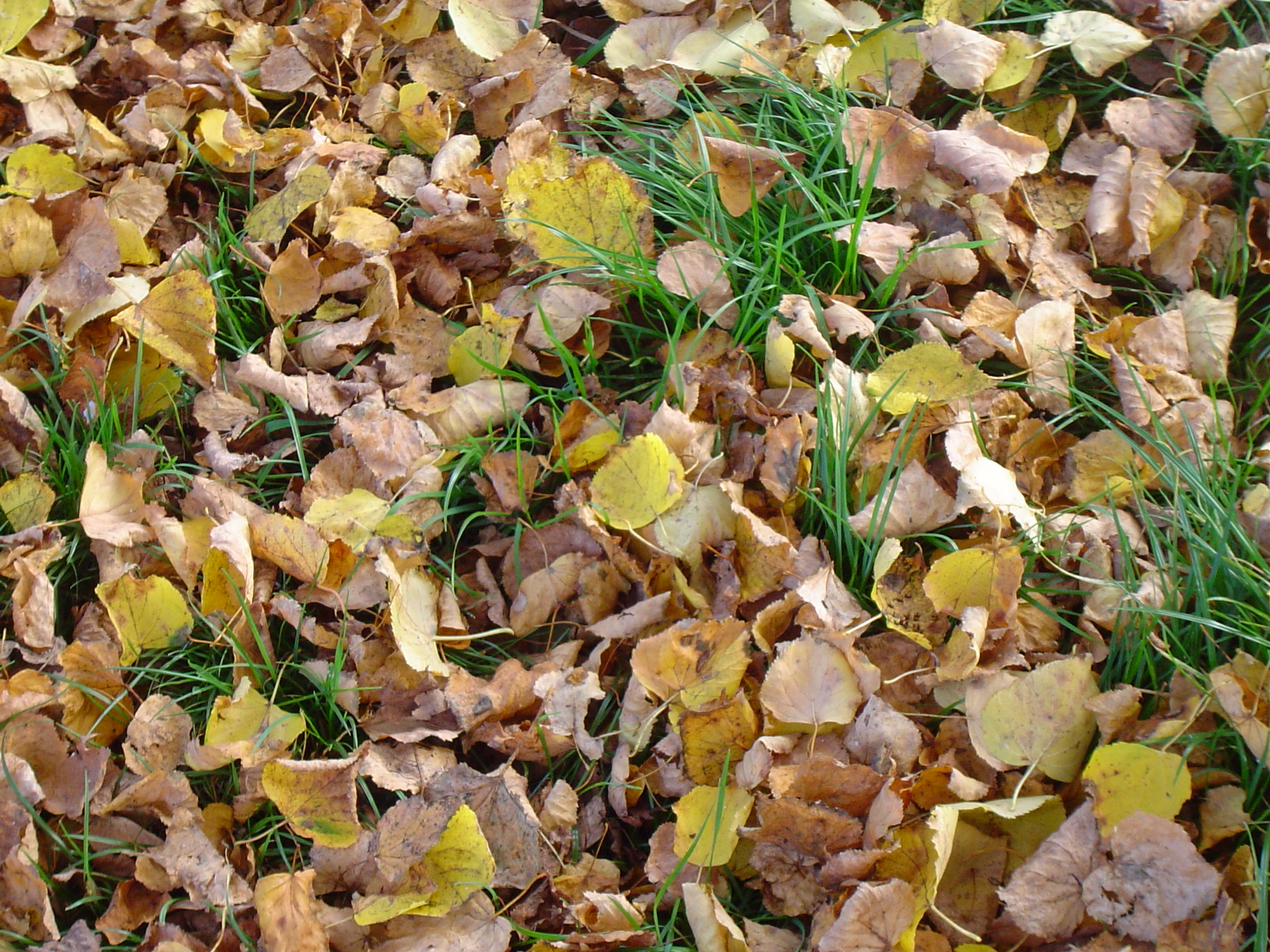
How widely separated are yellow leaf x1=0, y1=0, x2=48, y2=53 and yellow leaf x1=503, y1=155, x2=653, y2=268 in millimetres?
1204

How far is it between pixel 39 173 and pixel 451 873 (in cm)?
158

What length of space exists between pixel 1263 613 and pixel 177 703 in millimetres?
1513

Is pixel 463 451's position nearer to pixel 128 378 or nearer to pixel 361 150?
pixel 128 378

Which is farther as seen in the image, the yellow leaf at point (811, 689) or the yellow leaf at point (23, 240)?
the yellow leaf at point (23, 240)

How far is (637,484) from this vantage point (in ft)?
4.90

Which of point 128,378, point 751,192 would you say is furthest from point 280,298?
point 751,192

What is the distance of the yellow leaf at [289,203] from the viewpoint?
74.2 inches

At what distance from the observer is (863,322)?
1.68m

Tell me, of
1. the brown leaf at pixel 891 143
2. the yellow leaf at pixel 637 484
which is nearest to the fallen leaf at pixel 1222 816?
the yellow leaf at pixel 637 484

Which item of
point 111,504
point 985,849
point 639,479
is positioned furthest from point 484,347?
point 985,849

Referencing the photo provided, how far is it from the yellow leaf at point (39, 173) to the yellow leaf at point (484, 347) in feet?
2.88

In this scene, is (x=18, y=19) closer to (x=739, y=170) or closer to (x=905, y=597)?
(x=739, y=170)

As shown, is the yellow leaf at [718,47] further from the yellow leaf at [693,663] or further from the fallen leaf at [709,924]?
the fallen leaf at [709,924]

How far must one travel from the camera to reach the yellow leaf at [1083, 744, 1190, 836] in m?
1.21
